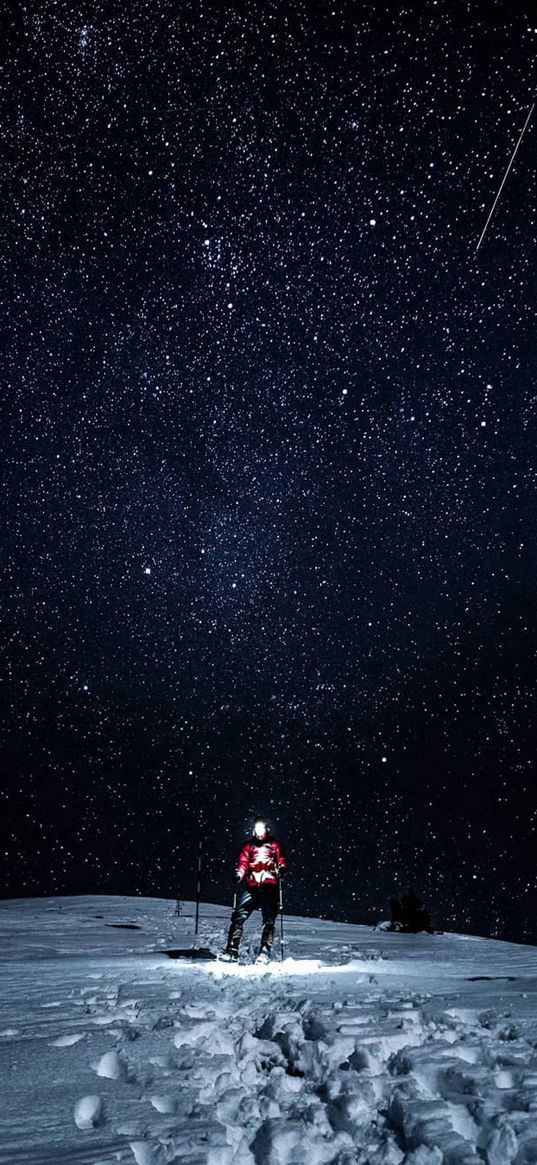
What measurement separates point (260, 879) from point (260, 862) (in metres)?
0.22

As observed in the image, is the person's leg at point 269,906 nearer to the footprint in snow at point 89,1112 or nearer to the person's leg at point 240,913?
the person's leg at point 240,913

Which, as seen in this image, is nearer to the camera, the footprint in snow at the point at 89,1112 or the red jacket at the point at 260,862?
the footprint in snow at the point at 89,1112

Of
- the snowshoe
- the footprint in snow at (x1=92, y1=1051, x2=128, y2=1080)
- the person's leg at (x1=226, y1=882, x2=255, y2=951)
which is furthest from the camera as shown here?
the person's leg at (x1=226, y1=882, x2=255, y2=951)

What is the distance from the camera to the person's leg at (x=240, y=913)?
315 inches

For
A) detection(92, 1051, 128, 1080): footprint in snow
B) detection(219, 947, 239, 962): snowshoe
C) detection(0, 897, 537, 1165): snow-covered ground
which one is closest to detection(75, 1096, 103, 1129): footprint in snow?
detection(0, 897, 537, 1165): snow-covered ground

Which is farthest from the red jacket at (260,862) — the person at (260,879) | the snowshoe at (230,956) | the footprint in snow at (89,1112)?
the footprint in snow at (89,1112)

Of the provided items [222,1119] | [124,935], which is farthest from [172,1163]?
[124,935]

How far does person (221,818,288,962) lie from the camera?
333 inches

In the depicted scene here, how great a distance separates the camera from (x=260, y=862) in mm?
8797

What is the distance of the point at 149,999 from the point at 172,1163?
2798 millimetres

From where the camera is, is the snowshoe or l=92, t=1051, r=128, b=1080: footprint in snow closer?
l=92, t=1051, r=128, b=1080: footprint in snow

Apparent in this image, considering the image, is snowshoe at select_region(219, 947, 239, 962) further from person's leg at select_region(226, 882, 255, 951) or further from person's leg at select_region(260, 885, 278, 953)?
person's leg at select_region(260, 885, 278, 953)

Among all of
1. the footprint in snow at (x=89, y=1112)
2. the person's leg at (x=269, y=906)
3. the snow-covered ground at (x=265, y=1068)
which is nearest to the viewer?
the snow-covered ground at (x=265, y=1068)

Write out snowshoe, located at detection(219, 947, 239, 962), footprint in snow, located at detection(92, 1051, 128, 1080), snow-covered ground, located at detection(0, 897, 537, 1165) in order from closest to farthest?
snow-covered ground, located at detection(0, 897, 537, 1165)
footprint in snow, located at detection(92, 1051, 128, 1080)
snowshoe, located at detection(219, 947, 239, 962)
